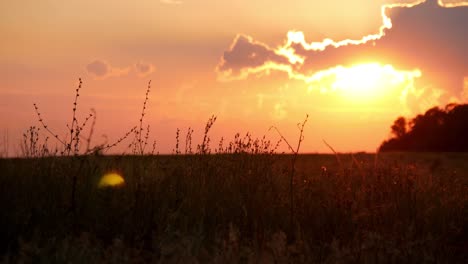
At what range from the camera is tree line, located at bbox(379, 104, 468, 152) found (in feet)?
148

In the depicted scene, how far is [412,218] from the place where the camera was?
956 cm

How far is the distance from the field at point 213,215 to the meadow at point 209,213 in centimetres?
2

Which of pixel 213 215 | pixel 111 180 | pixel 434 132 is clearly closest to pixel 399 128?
pixel 434 132

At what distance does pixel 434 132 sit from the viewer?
47.1 m

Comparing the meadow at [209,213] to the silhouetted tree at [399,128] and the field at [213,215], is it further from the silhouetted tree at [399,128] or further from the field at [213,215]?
the silhouetted tree at [399,128]

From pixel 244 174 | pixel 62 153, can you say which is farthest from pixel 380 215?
pixel 62 153

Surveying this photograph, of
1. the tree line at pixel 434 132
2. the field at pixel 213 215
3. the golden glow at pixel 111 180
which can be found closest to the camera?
the field at pixel 213 215

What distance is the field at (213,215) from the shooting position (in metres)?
6.60

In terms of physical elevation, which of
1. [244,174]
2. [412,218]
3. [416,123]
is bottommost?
[412,218]

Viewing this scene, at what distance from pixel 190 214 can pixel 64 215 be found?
1824 millimetres

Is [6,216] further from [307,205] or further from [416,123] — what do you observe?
[416,123]

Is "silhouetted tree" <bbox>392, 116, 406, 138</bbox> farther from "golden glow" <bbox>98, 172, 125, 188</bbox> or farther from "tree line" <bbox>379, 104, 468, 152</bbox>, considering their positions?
"golden glow" <bbox>98, 172, 125, 188</bbox>

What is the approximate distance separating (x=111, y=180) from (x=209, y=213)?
1.50m

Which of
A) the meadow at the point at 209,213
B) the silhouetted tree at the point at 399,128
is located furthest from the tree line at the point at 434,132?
the meadow at the point at 209,213
